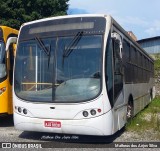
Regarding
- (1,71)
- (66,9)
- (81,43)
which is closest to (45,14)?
(66,9)

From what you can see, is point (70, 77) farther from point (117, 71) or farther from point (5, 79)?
point (5, 79)

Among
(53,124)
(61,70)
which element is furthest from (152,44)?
(53,124)

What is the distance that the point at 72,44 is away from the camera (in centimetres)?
746

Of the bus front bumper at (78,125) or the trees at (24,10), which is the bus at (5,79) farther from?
the trees at (24,10)

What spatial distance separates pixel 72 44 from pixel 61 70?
25.2 inches

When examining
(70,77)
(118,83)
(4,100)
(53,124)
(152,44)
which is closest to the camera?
(53,124)

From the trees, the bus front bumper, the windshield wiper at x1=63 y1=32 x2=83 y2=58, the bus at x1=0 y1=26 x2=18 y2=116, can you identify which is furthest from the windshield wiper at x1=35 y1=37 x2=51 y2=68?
the trees

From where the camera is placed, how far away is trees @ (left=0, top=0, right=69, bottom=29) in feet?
88.7

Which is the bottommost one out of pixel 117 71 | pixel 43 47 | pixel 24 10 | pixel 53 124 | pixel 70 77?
pixel 53 124

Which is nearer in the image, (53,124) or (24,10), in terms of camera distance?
(53,124)

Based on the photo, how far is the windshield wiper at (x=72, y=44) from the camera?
7426 millimetres

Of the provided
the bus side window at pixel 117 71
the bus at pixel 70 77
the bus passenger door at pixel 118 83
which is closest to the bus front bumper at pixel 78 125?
the bus at pixel 70 77

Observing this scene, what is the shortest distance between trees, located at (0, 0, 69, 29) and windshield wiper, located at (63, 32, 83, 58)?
20.0 m

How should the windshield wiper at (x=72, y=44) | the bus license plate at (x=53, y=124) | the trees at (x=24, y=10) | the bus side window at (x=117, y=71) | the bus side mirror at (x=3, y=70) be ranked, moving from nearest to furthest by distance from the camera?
1. the bus license plate at (x=53, y=124)
2. the windshield wiper at (x=72, y=44)
3. the bus side window at (x=117, y=71)
4. the bus side mirror at (x=3, y=70)
5. the trees at (x=24, y=10)
